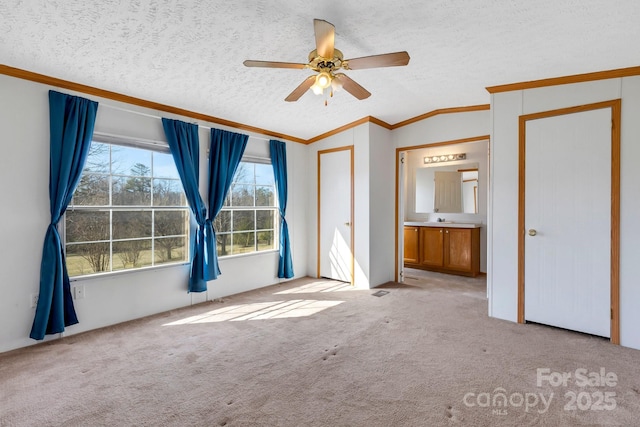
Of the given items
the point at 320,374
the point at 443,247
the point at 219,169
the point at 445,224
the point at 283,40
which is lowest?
the point at 320,374

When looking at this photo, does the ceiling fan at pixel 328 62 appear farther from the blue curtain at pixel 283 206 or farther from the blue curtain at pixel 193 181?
the blue curtain at pixel 283 206

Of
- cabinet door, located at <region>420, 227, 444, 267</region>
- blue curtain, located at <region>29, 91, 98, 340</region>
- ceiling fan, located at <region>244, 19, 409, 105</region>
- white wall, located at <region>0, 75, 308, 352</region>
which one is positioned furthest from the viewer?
cabinet door, located at <region>420, 227, 444, 267</region>

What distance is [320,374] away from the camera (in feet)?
7.77

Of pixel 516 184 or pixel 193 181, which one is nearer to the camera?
pixel 516 184

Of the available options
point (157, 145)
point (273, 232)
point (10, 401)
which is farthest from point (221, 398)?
point (273, 232)

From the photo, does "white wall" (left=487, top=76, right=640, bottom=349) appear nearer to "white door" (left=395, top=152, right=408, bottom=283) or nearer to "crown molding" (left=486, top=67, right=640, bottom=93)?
"crown molding" (left=486, top=67, right=640, bottom=93)

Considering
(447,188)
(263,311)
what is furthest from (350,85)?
(447,188)

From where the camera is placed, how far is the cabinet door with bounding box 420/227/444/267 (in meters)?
5.87

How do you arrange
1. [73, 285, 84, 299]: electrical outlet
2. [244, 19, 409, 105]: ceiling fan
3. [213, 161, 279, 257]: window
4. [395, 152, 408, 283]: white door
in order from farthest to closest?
[395, 152, 408, 283]: white door, [213, 161, 279, 257]: window, [73, 285, 84, 299]: electrical outlet, [244, 19, 409, 105]: ceiling fan

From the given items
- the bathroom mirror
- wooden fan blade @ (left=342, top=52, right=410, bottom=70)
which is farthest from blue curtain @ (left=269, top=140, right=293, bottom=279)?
the bathroom mirror

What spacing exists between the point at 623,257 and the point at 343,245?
326cm

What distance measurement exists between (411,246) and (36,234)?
5.53 m

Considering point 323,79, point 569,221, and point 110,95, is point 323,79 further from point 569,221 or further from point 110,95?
point 569,221

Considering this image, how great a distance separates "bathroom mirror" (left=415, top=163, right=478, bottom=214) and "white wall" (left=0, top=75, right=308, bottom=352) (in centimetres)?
441
